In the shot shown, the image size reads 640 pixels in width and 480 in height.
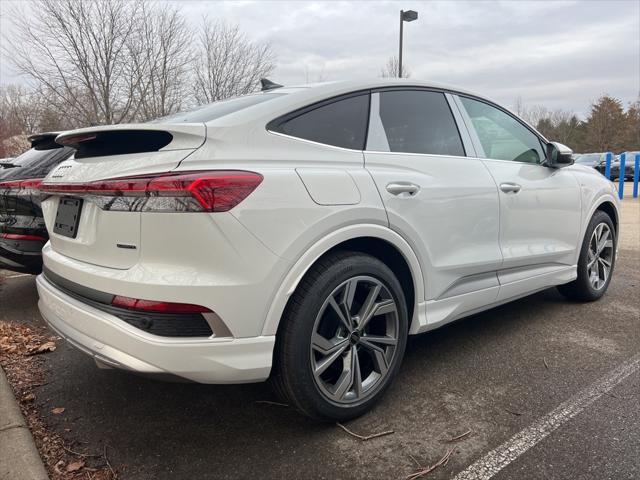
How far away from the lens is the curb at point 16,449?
77.7 inches

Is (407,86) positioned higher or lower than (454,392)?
higher

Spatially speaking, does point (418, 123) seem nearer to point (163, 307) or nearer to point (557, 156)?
point (557, 156)

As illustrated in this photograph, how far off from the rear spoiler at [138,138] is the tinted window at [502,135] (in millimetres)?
2023

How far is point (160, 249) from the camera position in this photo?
191 cm

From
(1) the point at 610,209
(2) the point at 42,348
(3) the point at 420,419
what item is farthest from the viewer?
(1) the point at 610,209

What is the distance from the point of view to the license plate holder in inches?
88.9

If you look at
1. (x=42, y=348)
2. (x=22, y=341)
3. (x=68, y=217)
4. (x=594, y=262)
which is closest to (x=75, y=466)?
(x=68, y=217)

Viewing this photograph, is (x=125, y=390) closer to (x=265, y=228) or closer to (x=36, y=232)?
(x=265, y=228)

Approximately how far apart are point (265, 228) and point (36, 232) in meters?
2.83

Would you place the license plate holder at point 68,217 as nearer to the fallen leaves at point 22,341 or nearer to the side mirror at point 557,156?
the fallen leaves at point 22,341

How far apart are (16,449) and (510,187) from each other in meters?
3.10

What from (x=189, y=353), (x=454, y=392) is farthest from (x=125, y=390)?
(x=454, y=392)

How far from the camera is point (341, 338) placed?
235 centimetres

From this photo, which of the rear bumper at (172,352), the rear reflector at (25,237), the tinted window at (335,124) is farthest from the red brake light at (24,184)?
the tinted window at (335,124)
